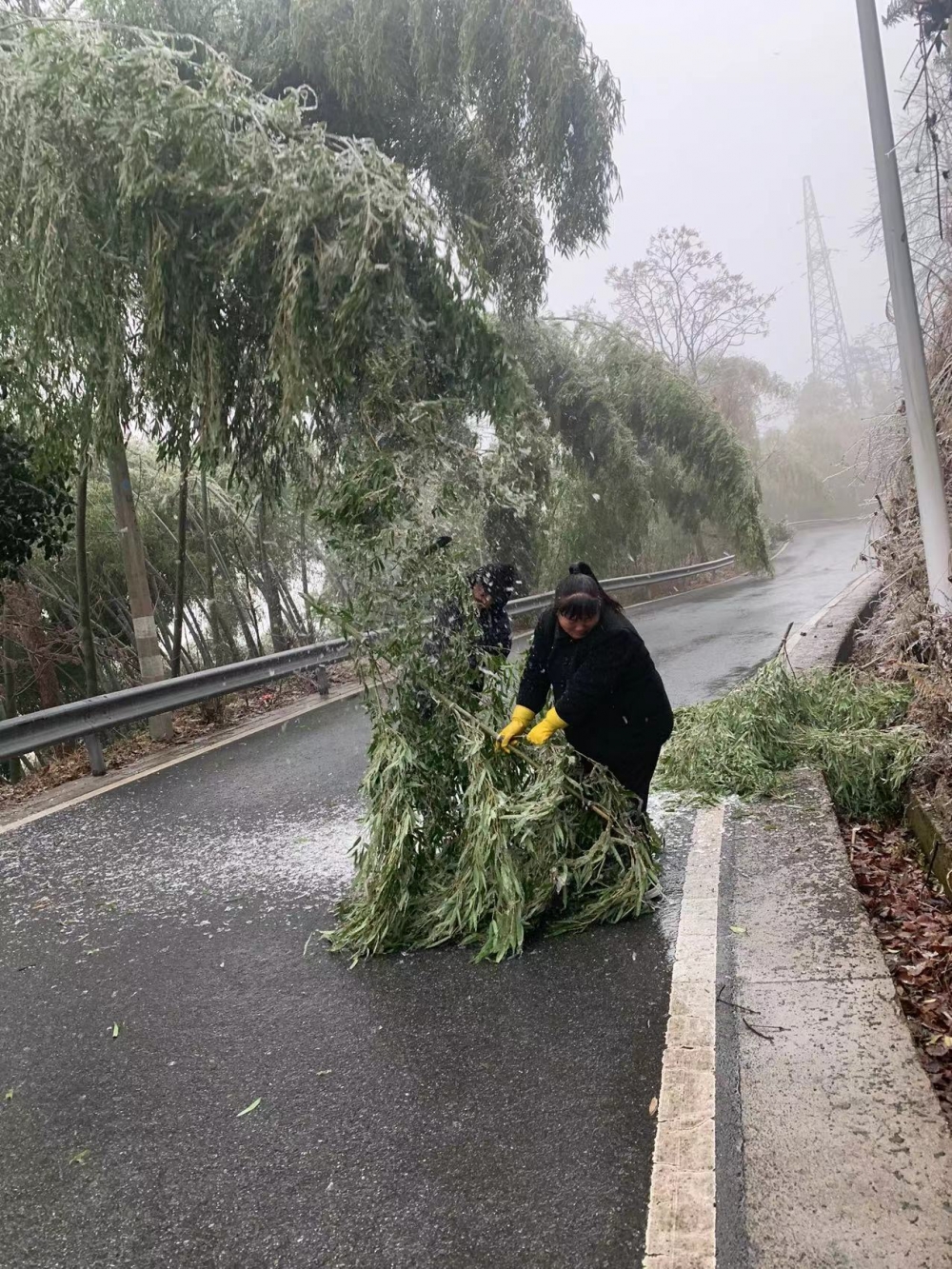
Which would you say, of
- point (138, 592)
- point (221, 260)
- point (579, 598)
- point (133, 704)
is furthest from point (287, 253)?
point (138, 592)

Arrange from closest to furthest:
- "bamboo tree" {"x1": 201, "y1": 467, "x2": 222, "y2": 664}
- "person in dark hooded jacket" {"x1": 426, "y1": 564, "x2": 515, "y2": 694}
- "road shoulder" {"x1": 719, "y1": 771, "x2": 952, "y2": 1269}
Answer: "road shoulder" {"x1": 719, "y1": 771, "x2": 952, "y2": 1269}
"person in dark hooded jacket" {"x1": 426, "y1": 564, "x2": 515, "y2": 694}
"bamboo tree" {"x1": 201, "y1": 467, "x2": 222, "y2": 664}

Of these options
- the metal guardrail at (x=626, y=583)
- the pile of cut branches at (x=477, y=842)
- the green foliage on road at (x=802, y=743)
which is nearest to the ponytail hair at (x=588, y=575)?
the pile of cut branches at (x=477, y=842)

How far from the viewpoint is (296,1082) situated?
3.29 m

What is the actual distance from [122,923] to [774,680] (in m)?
4.38

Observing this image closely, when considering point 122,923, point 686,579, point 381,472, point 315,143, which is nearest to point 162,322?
point 315,143

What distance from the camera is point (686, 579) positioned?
28578 mm

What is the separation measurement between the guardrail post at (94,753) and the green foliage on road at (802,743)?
4888mm

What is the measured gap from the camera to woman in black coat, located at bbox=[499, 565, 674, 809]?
434 cm

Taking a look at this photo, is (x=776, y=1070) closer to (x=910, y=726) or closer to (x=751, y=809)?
(x=751, y=809)

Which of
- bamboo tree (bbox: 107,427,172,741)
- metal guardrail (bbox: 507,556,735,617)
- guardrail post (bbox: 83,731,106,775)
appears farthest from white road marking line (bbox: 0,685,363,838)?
metal guardrail (bbox: 507,556,735,617)

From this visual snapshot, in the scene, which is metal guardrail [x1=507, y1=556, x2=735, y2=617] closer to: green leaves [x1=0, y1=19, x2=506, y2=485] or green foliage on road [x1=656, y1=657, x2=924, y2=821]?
green foliage on road [x1=656, y1=657, x2=924, y2=821]

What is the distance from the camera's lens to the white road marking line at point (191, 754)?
7.28 m

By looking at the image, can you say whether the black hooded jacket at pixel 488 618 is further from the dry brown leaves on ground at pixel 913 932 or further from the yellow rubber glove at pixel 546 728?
the dry brown leaves on ground at pixel 913 932

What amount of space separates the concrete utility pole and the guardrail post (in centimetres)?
665
